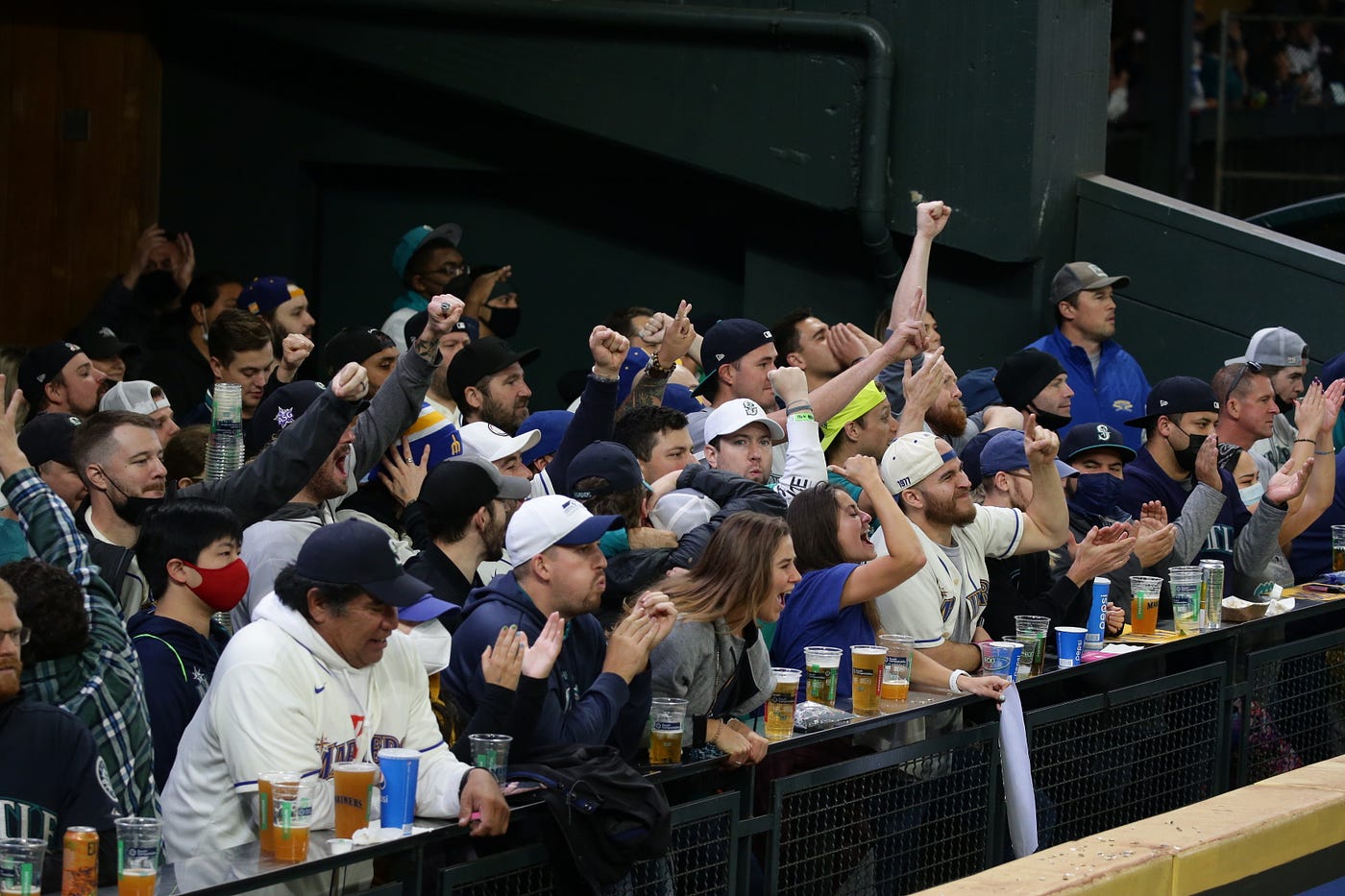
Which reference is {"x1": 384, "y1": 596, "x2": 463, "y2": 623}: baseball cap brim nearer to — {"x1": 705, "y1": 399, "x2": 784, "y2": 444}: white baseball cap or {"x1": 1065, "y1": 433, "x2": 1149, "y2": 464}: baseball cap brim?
{"x1": 705, "y1": 399, "x2": 784, "y2": 444}: white baseball cap

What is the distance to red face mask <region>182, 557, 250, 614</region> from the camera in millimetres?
5102

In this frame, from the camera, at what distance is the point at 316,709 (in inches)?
182

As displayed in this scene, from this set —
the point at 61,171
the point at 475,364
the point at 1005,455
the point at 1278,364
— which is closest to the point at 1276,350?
the point at 1278,364

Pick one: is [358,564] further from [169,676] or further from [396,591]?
[169,676]

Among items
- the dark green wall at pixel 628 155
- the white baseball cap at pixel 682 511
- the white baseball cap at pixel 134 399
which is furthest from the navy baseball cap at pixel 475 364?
the dark green wall at pixel 628 155

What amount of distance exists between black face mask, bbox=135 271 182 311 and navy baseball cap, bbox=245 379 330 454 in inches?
155

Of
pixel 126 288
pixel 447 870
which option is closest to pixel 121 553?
pixel 447 870

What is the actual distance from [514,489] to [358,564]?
1.31 m

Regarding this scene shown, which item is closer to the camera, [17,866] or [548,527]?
[17,866]

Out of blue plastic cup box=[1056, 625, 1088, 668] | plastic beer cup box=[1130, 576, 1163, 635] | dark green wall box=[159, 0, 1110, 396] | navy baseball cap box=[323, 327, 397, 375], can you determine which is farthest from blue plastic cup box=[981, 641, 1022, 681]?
dark green wall box=[159, 0, 1110, 396]

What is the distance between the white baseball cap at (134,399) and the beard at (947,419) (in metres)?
3.36

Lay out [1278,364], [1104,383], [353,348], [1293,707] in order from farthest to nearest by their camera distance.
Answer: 1. [1104,383]
2. [1278,364]
3. [1293,707]
4. [353,348]

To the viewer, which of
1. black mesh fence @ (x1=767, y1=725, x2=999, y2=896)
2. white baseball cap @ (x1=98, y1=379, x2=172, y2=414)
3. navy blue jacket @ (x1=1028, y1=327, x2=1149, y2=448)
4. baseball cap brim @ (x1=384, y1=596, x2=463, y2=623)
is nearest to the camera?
baseball cap brim @ (x1=384, y1=596, x2=463, y2=623)

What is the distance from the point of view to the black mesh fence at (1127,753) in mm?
6574
